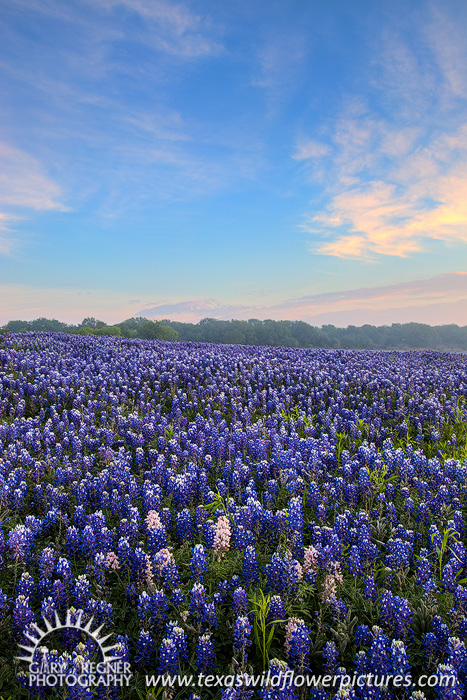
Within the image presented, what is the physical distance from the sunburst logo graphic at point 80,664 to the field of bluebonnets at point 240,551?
0.20 feet

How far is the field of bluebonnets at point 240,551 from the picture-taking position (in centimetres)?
317

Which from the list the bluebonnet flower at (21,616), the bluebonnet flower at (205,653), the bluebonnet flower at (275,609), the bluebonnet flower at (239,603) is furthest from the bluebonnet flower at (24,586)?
the bluebonnet flower at (275,609)

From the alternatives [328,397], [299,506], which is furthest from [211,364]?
[299,506]

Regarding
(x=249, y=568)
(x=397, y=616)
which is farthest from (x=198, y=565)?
(x=397, y=616)

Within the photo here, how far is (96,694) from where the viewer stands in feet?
9.70

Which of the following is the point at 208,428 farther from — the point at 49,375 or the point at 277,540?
the point at 49,375

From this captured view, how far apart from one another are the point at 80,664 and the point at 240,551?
6.11 ft

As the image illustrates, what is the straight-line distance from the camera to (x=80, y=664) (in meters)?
2.89

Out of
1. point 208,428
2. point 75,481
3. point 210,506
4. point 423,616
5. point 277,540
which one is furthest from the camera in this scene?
point 208,428

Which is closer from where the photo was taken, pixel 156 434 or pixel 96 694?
pixel 96 694

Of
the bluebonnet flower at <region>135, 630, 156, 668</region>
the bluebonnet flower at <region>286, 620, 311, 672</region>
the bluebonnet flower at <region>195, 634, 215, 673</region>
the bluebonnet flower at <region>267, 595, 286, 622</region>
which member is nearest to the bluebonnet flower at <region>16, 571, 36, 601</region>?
the bluebonnet flower at <region>135, 630, 156, 668</region>

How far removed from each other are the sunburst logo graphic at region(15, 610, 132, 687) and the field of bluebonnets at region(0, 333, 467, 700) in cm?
6

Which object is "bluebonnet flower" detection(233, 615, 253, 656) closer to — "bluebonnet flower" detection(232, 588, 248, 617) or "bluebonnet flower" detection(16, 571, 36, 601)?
"bluebonnet flower" detection(232, 588, 248, 617)

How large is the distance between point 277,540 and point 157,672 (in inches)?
76.6
